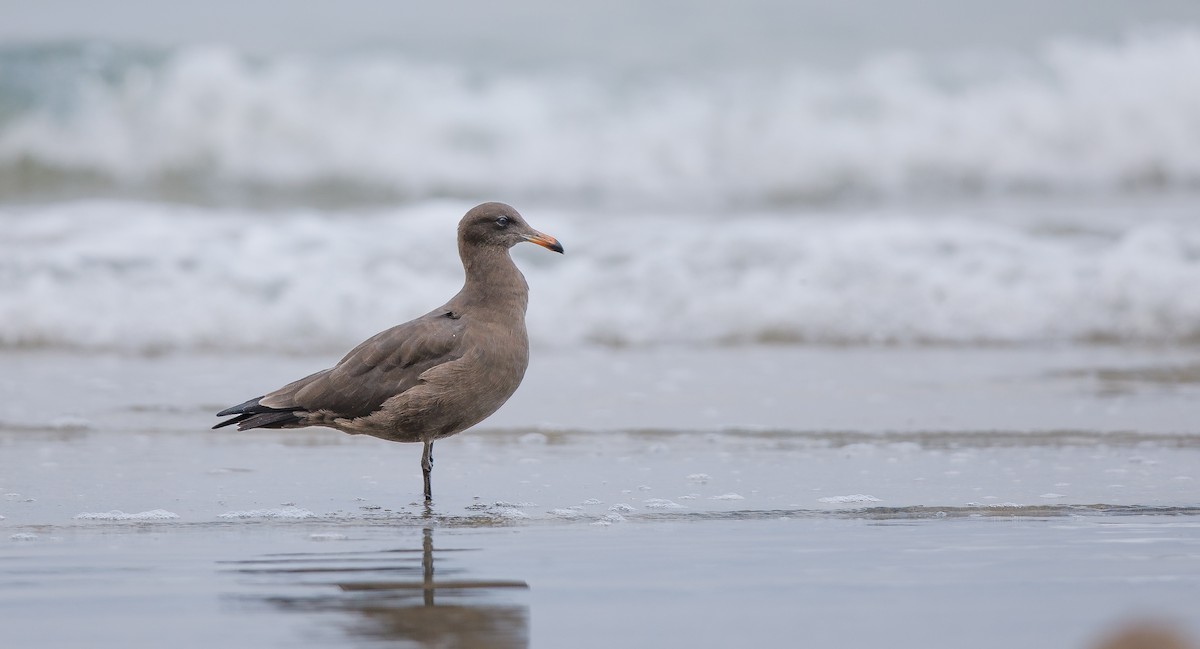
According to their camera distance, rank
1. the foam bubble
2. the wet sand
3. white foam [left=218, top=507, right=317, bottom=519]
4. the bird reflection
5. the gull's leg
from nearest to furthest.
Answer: the bird reflection, the wet sand, white foam [left=218, top=507, right=317, bottom=519], the foam bubble, the gull's leg

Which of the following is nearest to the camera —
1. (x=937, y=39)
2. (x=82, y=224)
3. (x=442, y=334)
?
(x=442, y=334)

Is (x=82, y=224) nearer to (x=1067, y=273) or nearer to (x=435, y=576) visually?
(x=1067, y=273)

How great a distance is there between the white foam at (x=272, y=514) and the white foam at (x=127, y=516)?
0.54 feet

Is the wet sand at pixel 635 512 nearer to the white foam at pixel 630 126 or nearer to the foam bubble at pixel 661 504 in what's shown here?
the foam bubble at pixel 661 504

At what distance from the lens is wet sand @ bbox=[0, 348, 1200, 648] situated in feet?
11.2

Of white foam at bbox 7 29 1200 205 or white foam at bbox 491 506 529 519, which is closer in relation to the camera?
white foam at bbox 491 506 529 519

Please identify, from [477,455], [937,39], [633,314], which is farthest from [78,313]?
[937,39]

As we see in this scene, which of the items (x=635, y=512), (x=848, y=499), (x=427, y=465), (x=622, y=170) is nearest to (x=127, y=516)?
(x=427, y=465)

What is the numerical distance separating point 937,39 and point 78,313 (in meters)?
9.48

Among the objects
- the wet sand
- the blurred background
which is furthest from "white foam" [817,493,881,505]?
the blurred background

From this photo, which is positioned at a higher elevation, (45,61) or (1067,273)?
(45,61)

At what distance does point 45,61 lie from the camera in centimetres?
1372

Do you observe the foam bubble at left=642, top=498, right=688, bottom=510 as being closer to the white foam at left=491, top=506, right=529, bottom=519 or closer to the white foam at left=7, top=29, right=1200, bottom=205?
the white foam at left=491, top=506, right=529, bottom=519

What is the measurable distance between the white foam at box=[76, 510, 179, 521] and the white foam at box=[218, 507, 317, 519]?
0.17 meters
